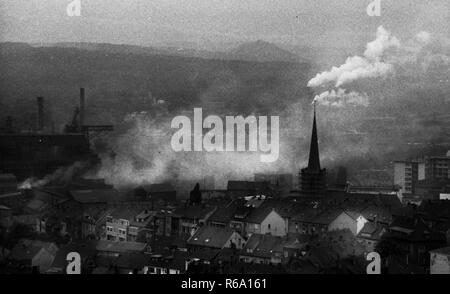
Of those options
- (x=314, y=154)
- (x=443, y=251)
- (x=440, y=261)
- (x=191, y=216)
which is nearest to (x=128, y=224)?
(x=191, y=216)

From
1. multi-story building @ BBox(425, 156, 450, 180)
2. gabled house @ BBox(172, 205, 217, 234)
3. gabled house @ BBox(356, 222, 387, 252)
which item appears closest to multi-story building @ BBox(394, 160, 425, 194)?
multi-story building @ BBox(425, 156, 450, 180)

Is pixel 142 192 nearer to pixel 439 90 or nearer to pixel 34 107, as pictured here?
pixel 34 107

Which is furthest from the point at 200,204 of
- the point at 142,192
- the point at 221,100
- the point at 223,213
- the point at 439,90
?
the point at 439,90

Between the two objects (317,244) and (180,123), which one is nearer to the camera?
(317,244)

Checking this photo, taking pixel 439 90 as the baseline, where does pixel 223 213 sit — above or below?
below

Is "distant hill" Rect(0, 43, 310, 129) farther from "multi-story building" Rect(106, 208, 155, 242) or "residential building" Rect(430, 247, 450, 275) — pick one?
"residential building" Rect(430, 247, 450, 275)

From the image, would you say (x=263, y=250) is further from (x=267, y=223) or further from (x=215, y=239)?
(x=267, y=223)
